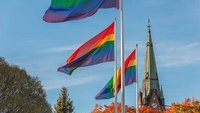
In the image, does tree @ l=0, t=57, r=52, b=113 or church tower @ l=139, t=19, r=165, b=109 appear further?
church tower @ l=139, t=19, r=165, b=109

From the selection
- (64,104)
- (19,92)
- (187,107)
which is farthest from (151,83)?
(19,92)

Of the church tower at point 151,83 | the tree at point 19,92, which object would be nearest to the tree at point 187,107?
the tree at point 19,92

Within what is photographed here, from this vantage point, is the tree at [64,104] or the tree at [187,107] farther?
the tree at [64,104]

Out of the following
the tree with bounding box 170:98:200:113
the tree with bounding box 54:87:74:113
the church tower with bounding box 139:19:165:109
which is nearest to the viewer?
the tree with bounding box 170:98:200:113

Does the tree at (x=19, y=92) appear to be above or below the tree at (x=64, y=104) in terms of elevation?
below

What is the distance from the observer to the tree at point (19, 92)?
52.0 metres

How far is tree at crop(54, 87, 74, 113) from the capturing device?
86.6 metres

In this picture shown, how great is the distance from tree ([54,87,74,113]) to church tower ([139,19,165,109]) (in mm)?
67100

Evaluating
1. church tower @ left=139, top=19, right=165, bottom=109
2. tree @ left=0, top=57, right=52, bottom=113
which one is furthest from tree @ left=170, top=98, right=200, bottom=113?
church tower @ left=139, top=19, right=165, bottom=109

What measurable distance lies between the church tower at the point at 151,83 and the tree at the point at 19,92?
9755 centimetres

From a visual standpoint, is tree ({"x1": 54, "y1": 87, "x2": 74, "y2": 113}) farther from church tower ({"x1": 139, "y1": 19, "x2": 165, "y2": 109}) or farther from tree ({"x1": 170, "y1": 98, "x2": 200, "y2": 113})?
church tower ({"x1": 139, "y1": 19, "x2": 165, "y2": 109})

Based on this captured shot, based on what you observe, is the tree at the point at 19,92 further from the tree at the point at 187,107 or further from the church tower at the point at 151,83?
the church tower at the point at 151,83

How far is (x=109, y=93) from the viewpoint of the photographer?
2895 cm

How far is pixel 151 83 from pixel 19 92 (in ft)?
341
